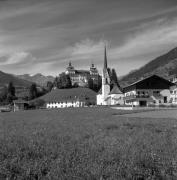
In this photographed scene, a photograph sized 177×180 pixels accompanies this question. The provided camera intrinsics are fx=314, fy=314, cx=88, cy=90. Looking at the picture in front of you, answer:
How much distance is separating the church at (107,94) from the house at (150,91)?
21.7m

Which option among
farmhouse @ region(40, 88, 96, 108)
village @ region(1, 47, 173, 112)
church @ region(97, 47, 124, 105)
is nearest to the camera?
village @ region(1, 47, 173, 112)

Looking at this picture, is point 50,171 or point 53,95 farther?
point 53,95

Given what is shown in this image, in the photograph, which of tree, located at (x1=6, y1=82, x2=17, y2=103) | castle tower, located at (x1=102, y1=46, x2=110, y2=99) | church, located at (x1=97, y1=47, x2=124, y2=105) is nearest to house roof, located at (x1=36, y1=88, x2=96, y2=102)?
church, located at (x1=97, y1=47, x2=124, y2=105)

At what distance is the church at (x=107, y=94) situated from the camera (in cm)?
13950

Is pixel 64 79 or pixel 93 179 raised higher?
pixel 64 79

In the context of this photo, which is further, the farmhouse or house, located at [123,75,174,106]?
the farmhouse

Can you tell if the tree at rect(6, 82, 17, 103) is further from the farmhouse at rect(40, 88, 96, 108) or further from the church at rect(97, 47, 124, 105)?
the church at rect(97, 47, 124, 105)

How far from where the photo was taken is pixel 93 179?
782 centimetres

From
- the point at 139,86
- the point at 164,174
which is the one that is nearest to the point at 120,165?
the point at 164,174

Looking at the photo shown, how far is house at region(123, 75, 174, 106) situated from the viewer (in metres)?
113

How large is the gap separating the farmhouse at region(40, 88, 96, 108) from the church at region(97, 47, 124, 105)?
7.21m

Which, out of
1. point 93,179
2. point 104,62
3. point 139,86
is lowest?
point 93,179

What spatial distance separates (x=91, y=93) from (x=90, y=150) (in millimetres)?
159664

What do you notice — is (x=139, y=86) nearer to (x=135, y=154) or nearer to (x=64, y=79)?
(x=64, y=79)
